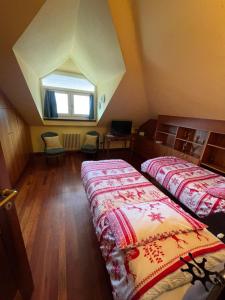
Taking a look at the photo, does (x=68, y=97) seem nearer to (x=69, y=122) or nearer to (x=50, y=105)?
(x=50, y=105)

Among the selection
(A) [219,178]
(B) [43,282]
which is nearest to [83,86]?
(A) [219,178]

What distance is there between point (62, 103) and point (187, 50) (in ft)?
11.2

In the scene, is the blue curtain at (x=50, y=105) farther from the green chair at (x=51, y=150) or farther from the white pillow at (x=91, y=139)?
the white pillow at (x=91, y=139)

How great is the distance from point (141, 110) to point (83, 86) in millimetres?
1880

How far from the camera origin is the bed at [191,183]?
1745 mm

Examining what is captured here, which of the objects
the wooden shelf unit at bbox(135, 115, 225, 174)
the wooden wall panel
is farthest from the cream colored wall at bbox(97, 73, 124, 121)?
the wooden wall panel

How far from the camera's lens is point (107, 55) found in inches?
103

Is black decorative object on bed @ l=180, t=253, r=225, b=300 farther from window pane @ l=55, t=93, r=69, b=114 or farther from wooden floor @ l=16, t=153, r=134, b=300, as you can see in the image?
window pane @ l=55, t=93, r=69, b=114

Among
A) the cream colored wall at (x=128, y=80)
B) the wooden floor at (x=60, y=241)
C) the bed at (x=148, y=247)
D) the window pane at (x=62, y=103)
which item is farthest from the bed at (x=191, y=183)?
the window pane at (x=62, y=103)

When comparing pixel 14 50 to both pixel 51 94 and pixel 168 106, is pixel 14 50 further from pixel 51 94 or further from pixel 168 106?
pixel 168 106

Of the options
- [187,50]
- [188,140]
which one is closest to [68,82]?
[187,50]

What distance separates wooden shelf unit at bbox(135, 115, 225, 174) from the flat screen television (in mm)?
639

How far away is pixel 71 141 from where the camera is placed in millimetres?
4383

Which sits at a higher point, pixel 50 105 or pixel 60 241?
pixel 50 105
